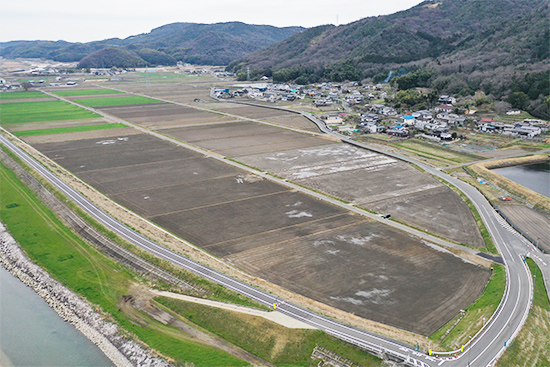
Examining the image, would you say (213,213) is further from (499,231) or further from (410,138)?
(410,138)

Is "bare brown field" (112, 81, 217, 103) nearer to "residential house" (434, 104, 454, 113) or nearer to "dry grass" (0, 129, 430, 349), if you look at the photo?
"residential house" (434, 104, 454, 113)

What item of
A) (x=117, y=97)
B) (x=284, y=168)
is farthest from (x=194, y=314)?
(x=117, y=97)

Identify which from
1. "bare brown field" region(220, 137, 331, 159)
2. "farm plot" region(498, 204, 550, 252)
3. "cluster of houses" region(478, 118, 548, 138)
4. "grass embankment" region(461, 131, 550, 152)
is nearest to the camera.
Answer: "farm plot" region(498, 204, 550, 252)

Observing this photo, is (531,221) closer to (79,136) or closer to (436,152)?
(436,152)

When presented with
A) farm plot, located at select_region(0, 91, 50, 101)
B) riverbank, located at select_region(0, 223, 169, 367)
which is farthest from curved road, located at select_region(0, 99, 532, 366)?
farm plot, located at select_region(0, 91, 50, 101)

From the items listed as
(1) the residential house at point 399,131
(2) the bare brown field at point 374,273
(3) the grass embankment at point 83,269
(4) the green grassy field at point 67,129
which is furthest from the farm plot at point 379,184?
(4) the green grassy field at point 67,129

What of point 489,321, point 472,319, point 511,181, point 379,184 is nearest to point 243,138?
point 379,184

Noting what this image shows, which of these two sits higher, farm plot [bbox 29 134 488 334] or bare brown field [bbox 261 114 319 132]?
bare brown field [bbox 261 114 319 132]
